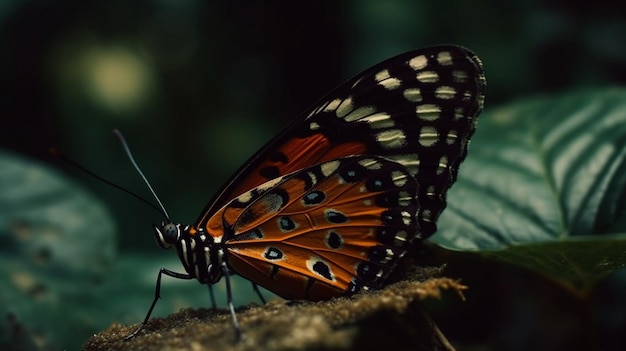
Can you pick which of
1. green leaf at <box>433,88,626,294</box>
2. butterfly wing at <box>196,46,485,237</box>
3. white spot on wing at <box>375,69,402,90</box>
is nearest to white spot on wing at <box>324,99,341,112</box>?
butterfly wing at <box>196,46,485,237</box>

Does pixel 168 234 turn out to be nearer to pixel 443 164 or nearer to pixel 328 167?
pixel 328 167

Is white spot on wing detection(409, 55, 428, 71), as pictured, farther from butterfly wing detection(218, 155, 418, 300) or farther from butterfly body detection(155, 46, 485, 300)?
butterfly wing detection(218, 155, 418, 300)

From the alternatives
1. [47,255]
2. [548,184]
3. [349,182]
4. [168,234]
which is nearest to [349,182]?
[349,182]

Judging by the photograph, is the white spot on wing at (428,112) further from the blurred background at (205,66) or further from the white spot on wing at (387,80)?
the blurred background at (205,66)

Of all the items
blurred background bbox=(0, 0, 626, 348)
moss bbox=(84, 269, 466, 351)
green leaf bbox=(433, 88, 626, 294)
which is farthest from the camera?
blurred background bbox=(0, 0, 626, 348)

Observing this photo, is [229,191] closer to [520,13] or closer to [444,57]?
[444,57]

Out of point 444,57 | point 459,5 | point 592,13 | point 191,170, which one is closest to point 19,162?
point 191,170
